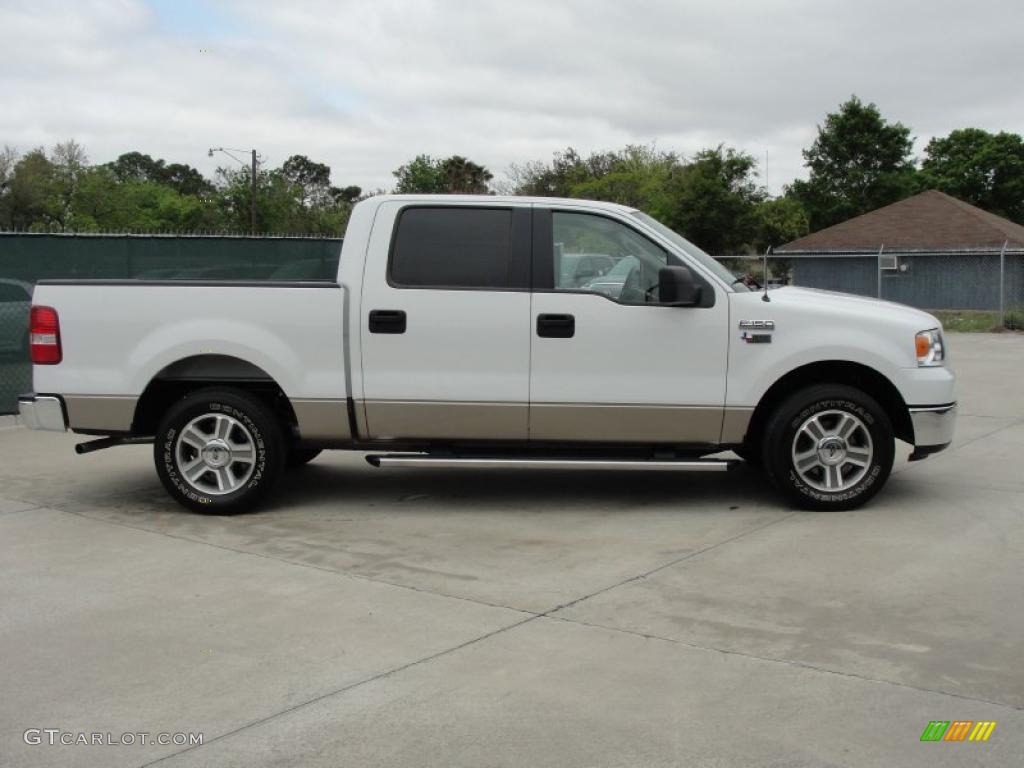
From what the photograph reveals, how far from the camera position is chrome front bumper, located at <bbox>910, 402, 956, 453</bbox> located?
23.4ft

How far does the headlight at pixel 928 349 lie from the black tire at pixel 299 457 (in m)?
4.42

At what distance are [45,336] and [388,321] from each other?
89.7 inches

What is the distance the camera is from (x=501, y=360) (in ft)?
23.3

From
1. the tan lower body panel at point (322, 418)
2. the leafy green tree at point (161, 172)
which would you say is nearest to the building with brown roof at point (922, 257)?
the tan lower body panel at point (322, 418)

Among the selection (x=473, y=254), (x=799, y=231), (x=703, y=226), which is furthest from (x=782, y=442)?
(x=799, y=231)

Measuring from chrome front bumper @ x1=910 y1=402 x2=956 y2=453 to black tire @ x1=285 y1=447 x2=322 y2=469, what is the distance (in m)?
4.35

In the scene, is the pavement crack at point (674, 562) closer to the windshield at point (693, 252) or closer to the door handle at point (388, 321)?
the windshield at point (693, 252)

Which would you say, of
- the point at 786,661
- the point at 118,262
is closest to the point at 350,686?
the point at 786,661

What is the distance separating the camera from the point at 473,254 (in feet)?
23.8

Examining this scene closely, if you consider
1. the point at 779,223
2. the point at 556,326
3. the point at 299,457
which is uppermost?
the point at 779,223

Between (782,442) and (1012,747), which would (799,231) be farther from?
(1012,747)

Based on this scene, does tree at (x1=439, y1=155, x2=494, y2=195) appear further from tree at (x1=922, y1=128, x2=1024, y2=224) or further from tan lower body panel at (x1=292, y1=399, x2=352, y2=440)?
tan lower body panel at (x1=292, y1=399, x2=352, y2=440)

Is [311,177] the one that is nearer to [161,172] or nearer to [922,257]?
[161,172]

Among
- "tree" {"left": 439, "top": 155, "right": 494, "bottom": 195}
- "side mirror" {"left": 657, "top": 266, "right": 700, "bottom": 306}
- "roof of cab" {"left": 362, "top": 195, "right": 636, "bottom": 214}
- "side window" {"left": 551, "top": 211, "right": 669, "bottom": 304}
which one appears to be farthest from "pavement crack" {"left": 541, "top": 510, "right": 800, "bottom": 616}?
"tree" {"left": 439, "top": 155, "right": 494, "bottom": 195}
